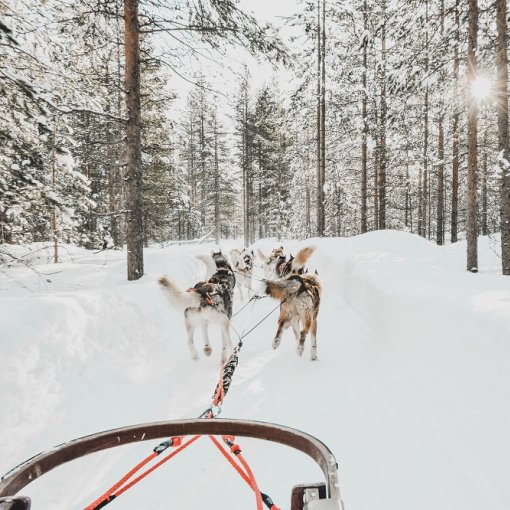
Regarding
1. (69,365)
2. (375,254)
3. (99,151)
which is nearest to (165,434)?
(69,365)

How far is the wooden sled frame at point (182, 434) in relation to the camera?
1.07 m

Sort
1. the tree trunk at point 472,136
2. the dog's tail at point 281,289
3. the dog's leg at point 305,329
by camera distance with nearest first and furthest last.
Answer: the dog's tail at point 281,289
the dog's leg at point 305,329
the tree trunk at point 472,136

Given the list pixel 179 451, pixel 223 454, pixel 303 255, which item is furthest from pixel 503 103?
pixel 179 451

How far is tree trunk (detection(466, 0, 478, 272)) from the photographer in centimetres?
927

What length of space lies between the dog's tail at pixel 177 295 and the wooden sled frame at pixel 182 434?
3446mm

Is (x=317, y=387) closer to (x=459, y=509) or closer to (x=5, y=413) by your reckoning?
(x=459, y=509)

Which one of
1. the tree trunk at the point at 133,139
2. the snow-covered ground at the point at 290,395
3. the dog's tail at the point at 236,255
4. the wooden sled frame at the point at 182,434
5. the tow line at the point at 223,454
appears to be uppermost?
the tree trunk at the point at 133,139

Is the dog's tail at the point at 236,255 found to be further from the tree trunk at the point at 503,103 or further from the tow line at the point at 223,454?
the tow line at the point at 223,454

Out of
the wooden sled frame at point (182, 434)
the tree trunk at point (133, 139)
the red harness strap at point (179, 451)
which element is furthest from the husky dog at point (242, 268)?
the wooden sled frame at point (182, 434)

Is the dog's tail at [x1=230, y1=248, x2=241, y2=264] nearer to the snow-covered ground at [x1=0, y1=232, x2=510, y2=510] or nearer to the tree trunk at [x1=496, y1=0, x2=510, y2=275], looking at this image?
the snow-covered ground at [x1=0, y1=232, x2=510, y2=510]

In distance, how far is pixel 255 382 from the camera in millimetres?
4750

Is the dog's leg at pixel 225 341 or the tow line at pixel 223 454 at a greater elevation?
the tow line at pixel 223 454

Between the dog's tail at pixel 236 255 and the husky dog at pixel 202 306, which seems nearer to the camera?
the husky dog at pixel 202 306

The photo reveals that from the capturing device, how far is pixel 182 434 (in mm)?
1647
